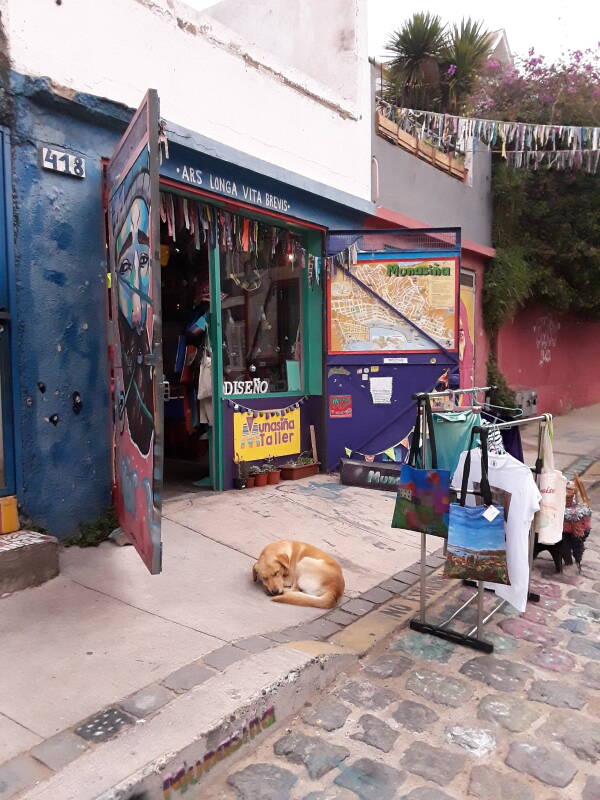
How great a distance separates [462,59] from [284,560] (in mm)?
11524

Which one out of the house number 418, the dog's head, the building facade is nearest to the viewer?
the dog's head

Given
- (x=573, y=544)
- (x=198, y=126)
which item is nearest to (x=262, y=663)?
(x=573, y=544)

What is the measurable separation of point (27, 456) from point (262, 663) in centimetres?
234

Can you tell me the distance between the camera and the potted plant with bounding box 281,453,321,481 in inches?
279

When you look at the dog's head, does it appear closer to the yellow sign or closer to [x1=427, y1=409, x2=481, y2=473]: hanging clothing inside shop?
[x1=427, y1=409, x2=481, y2=473]: hanging clothing inside shop

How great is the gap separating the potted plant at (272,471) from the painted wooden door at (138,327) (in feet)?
7.90

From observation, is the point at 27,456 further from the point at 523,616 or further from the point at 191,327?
the point at 523,616

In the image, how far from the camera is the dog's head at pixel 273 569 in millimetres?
4137

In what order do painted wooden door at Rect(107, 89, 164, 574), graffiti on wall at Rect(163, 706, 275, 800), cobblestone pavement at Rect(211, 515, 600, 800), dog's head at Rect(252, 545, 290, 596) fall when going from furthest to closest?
dog's head at Rect(252, 545, 290, 596)
painted wooden door at Rect(107, 89, 164, 574)
cobblestone pavement at Rect(211, 515, 600, 800)
graffiti on wall at Rect(163, 706, 275, 800)

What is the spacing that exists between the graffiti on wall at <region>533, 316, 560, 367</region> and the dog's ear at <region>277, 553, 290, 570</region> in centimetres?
1100

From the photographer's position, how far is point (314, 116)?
7121 millimetres

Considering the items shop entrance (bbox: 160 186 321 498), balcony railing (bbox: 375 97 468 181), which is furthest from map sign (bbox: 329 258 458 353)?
balcony railing (bbox: 375 97 468 181)

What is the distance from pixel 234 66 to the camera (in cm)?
609

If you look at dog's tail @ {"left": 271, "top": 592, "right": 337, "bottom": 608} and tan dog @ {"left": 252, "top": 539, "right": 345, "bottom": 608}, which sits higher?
tan dog @ {"left": 252, "top": 539, "right": 345, "bottom": 608}
